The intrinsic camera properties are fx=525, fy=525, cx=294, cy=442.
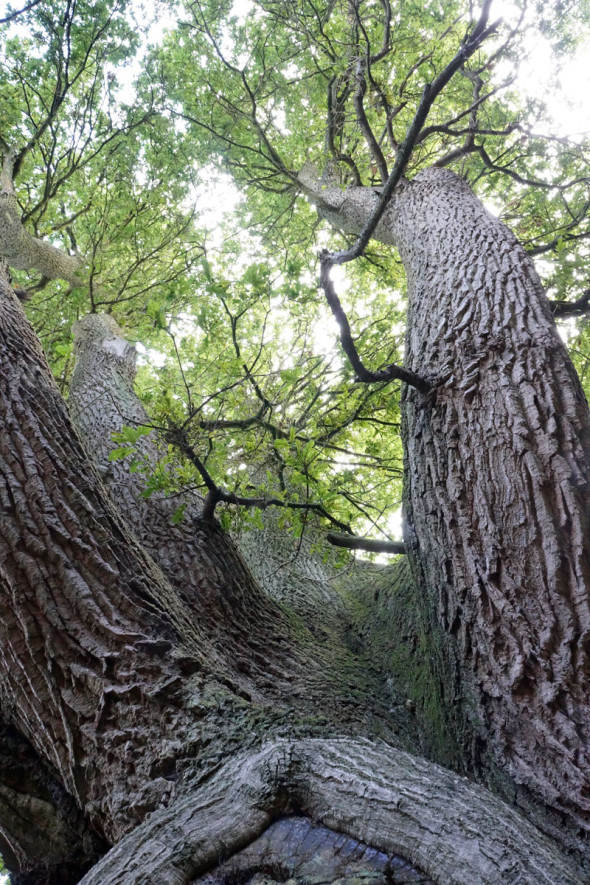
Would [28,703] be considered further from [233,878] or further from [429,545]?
[429,545]

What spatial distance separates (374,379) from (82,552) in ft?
4.76

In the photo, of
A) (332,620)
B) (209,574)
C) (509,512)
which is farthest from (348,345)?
(332,620)

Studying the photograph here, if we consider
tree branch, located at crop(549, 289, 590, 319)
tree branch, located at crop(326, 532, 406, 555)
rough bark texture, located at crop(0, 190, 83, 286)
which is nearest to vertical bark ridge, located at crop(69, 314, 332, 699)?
tree branch, located at crop(326, 532, 406, 555)

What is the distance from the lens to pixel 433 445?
7.75 ft

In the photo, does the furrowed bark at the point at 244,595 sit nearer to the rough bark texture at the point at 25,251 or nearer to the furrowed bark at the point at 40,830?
the furrowed bark at the point at 40,830

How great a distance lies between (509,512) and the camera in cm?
199

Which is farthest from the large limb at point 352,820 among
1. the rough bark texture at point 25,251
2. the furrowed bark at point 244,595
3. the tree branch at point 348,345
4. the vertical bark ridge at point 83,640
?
the rough bark texture at point 25,251

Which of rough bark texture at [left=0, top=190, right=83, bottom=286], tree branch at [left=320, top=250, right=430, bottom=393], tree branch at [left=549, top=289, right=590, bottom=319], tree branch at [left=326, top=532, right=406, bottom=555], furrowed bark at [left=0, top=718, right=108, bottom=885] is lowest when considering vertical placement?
furrowed bark at [left=0, top=718, right=108, bottom=885]

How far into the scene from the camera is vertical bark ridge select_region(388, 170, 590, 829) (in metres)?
1.71

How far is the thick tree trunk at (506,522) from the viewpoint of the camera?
67.4 inches

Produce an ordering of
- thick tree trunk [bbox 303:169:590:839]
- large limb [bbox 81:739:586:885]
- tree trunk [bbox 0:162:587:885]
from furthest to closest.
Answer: thick tree trunk [bbox 303:169:590:839]
tree trunk [bbox 0:162:587:885]
large limb [bbox 81:739:586:885]

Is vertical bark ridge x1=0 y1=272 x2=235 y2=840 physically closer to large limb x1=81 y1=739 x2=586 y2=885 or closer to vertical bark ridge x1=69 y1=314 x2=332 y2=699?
large limb x1=81 y1=739 x2=586 y2=885

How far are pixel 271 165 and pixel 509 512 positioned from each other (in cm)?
557

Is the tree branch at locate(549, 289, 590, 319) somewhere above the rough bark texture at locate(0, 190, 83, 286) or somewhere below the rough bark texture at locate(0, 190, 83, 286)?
below
